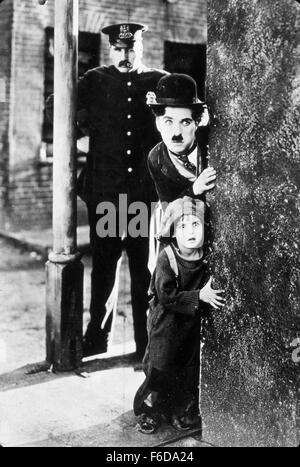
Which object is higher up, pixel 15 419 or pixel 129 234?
pixel 129 234

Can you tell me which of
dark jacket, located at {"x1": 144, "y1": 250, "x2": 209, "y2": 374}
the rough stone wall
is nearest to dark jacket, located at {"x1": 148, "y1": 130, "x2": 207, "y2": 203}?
the rough stone wall

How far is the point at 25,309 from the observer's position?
19.5ft

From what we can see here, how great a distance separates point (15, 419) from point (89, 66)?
3451 mm

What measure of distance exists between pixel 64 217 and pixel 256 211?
1.65 metres

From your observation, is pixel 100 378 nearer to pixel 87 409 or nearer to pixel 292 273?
pixel 87 409

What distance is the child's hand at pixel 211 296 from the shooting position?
3303 millimetres

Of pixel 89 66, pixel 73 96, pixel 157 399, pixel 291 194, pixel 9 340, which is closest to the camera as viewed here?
pixel 291 194

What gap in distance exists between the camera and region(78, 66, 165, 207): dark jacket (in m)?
3.85

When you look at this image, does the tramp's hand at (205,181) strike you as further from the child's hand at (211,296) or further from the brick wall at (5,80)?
the brick wall at (5,80)

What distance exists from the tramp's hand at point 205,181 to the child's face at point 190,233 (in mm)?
160

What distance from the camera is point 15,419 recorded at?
373cm

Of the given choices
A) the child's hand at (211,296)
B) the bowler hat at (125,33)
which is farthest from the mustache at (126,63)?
the child's hand at (211,296)

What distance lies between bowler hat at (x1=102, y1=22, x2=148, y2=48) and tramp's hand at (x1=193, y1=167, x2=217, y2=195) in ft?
3.82

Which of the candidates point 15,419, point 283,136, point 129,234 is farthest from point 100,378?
point 283,136
